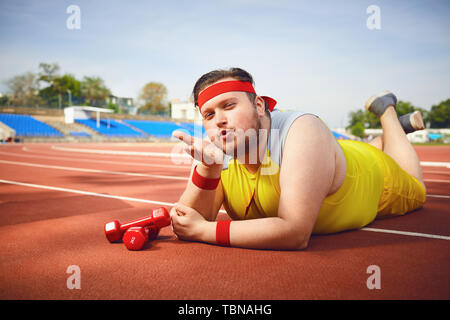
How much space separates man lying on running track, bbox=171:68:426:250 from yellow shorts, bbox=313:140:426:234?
12 mm

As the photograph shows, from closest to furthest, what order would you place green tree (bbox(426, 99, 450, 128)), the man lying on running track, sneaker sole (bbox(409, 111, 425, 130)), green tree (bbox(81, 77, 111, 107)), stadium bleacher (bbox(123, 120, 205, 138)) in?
1. the man lying on running track
2. sneaker sole (bbox(409, 111, 425, 130))
3. stadium bleacher (bbox(123, 120, 205, 138))
4. green tree (bbox(81, 77, 111, 107))
5. green tree (bbox(426, 99, 450, 128))

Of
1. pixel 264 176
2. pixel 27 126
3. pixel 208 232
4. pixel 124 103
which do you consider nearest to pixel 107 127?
pixel 27 126

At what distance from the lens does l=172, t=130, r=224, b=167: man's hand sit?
2.16 m

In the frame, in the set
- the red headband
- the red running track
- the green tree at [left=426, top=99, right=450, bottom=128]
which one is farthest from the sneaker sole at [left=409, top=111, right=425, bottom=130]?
the green tree at [left=426, top=99, right=450, bottom=128]

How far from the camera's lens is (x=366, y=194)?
9.36 ft

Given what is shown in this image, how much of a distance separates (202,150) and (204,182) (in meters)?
0.34

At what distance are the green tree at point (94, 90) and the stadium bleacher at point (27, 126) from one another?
39.0 meters

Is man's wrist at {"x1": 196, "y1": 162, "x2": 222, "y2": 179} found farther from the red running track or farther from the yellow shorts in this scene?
the yellow shorts

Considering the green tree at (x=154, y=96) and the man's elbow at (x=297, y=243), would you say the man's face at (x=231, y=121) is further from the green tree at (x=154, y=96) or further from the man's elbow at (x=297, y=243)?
the green tree at (x=154, y=96)

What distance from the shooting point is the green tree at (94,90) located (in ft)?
264

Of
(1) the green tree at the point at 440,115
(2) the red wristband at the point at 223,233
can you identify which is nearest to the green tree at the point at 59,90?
(2) the red wristband at the point at 223,233

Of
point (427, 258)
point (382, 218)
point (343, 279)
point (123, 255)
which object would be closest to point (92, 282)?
point (123, 255)
